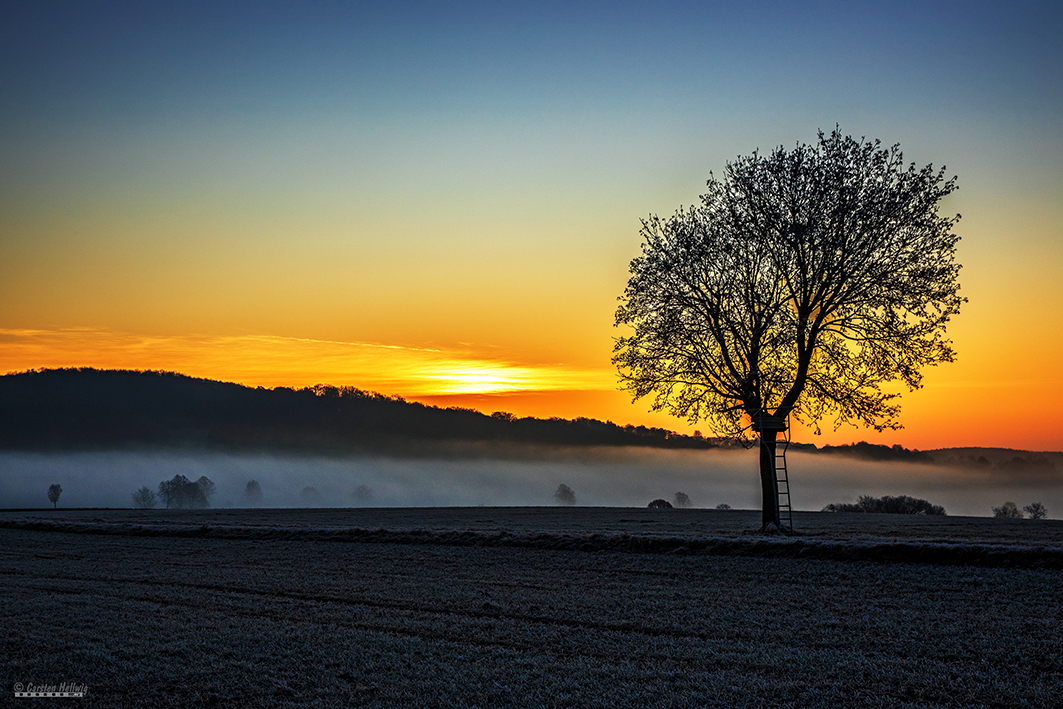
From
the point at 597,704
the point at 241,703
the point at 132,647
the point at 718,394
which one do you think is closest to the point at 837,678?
the point at 597,704

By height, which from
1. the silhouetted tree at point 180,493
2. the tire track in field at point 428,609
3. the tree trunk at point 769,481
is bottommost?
the silhouetted tree at point 180,493

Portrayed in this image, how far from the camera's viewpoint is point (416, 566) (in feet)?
75.5

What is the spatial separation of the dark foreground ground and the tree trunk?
7.88 meters

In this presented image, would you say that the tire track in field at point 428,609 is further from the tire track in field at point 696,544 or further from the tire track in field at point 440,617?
the tire track in field at point 696,544

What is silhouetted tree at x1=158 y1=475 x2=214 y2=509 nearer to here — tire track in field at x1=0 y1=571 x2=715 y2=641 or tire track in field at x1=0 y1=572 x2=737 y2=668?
tire track in field at x1=0 y1=571 x2=715 y2=641

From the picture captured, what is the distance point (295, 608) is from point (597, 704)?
345 inches

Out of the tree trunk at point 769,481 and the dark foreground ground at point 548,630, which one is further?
the tree trunk at point 769,481

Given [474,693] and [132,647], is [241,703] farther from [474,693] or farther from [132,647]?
[132,647]

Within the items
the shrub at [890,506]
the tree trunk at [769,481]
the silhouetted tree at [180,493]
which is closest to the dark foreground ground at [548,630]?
the tree trunk at [769,481]

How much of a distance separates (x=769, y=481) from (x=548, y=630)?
73.1 ft

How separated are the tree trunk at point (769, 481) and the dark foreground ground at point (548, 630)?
25.9 feet

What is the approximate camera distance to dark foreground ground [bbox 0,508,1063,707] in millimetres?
9492

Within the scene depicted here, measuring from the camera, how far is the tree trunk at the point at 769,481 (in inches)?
1287

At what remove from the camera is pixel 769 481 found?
32.9 metres
